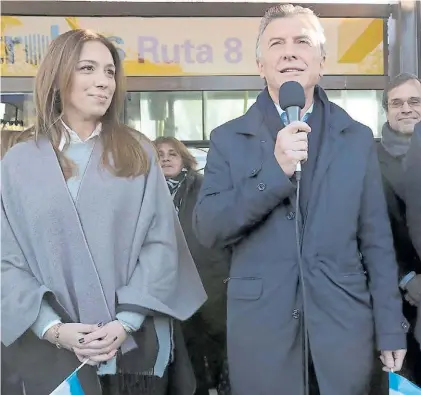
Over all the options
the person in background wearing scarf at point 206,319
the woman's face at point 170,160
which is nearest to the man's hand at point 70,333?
the person in background wearing scarf at point 206,319

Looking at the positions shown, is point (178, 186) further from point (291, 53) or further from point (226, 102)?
point (291, 53)

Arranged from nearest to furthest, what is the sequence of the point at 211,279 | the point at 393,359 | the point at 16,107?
the point at 393,359, the point at 211,279, the point at 16,107

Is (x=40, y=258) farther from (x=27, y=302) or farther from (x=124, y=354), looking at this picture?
(x=124, y=354)

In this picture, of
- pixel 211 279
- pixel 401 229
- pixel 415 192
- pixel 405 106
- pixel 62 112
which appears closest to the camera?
pixel 415 192

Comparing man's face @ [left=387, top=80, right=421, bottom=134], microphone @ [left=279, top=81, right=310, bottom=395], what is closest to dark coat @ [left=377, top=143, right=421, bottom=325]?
man's face @ [left=387, top=80, right=421, bottom=134]

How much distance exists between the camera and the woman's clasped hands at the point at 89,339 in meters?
1.75

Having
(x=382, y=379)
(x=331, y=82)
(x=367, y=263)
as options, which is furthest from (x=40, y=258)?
(x=331, y=82)

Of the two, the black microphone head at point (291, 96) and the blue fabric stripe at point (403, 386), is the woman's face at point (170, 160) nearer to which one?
the black microphone head at point (291, 96)

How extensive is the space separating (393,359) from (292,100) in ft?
2.66

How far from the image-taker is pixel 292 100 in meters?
1.55

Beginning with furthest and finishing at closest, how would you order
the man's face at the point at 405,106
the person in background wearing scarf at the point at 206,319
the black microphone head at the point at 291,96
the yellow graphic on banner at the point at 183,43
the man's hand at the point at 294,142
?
1. the yellow graphic on banner at the point at 183,43
2. the person in background wearing scarf at the point at 206,319
3. the man's face at the point at 405,106
4. the black microphone head at the point at 291,96
5. the man's hand at the point at 294,142

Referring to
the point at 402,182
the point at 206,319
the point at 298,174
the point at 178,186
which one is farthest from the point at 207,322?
the point at 298,174

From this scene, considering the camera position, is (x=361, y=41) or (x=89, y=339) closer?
(x=89, y=339)

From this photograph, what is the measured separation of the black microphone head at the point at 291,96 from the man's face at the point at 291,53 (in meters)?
0.15
